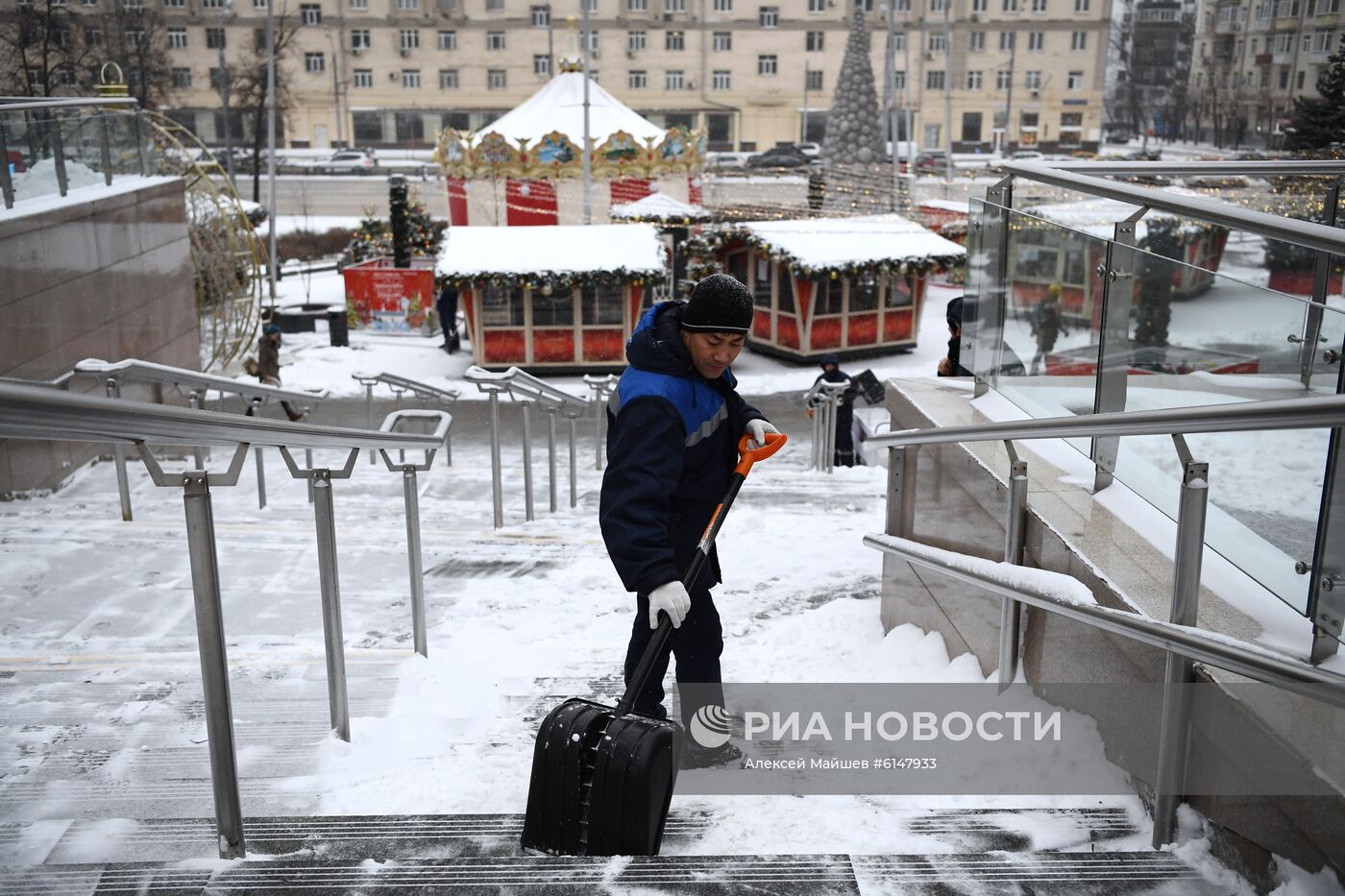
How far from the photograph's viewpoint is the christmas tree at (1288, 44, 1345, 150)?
11.1 m

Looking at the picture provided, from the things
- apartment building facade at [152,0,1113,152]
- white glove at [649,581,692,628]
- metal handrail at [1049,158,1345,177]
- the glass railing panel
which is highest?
apartment building facade at [152,0,1113,152]

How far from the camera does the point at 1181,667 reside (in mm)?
2742

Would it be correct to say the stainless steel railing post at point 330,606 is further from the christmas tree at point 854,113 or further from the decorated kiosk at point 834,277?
the christmas tree at point 854,113

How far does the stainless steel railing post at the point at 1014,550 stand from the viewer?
376 cm

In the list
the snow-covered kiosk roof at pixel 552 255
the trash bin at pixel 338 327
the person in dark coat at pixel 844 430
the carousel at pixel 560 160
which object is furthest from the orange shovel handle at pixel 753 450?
the carousel at pixel 560 160

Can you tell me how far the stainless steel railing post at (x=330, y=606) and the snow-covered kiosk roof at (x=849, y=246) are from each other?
16.0 meters

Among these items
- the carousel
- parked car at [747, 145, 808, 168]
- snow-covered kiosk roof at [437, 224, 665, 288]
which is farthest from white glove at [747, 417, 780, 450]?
parked car at [747, 145, 808, 168]

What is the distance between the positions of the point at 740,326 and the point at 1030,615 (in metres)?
1.30

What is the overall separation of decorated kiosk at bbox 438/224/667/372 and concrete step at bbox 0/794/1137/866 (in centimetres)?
1593

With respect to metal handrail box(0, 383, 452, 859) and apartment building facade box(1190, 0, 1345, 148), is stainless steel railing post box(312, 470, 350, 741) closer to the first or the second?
metal handrail box(0, 383, 452, 859)

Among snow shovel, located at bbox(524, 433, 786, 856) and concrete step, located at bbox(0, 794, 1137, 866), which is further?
snow shovel, located at bbox(524, 433, 786, 856)

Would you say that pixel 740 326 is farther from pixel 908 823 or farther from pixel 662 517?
pixel 908 823

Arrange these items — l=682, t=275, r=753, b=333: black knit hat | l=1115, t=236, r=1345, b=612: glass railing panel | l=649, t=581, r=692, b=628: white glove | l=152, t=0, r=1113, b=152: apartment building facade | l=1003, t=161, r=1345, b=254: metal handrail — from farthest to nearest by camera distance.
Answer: l=152, t=0, r=1113, b=152: apartment building facade → l=682, t=275, r=753, b=333: black knit hat → l=649, t=581, r=692, b=628: white glove → l=1115, t=236, r=1345, b=612: glass railing panel → l=1003, t=161, r=1345, b=254: metal handrail

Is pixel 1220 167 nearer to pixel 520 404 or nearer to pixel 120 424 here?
pixel 520 404
